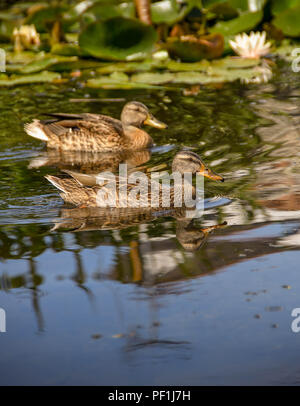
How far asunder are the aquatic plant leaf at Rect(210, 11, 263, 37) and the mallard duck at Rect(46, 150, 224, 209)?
697 cm

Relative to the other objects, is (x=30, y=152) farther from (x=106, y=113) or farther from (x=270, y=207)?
(x=270, y=207)

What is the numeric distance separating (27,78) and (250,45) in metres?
3.91

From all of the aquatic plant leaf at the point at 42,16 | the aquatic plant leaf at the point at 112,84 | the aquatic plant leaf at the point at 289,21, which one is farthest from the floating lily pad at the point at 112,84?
the aquatic plant leaf at the point at 42,16

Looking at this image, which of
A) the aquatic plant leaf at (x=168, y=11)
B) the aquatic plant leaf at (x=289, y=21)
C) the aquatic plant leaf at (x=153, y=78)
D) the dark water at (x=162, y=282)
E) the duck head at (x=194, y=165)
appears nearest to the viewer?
the dark water at (x=162, y=282)

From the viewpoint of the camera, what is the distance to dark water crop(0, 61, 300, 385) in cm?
436

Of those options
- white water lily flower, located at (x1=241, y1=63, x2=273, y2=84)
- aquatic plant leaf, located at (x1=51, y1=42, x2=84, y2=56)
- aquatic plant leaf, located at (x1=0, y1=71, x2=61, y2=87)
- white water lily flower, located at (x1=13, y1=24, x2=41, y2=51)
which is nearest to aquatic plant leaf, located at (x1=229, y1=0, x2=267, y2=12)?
white water lily flower, located at (x1=241, y1=63, x2=273, y2=84)

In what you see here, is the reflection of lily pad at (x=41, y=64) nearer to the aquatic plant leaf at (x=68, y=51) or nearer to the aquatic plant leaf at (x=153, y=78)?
the aquatic plant leaf at (x=68, y=51)

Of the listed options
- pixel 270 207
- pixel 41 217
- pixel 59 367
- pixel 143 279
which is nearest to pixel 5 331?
pixel 59 367

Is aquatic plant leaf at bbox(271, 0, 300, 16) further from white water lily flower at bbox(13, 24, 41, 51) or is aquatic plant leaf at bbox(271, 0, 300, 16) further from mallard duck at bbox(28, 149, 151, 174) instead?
mallard duck at bbox(28, 149, 151, 174)

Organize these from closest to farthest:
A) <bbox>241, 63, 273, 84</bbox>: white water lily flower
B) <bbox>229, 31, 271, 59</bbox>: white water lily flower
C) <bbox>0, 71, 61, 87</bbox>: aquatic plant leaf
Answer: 1. <bbox>0, 71, 61, 87</bbox>: aquatic plant leaf
2. <bbox>241, 63, 273, 84</bbox>: white water lily flower
3. <bbox>229, 31, 271, 59</bbox>: white water lily flower

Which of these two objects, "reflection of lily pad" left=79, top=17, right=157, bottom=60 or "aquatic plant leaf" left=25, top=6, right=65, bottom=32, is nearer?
"reflection of lily pad" left=79, top=17, right=157, bottom=60

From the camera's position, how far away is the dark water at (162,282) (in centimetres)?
436

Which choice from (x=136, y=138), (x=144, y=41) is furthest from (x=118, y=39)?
(x=136, y=138)

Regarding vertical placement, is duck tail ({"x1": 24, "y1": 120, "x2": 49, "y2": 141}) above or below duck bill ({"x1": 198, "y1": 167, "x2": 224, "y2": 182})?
above
